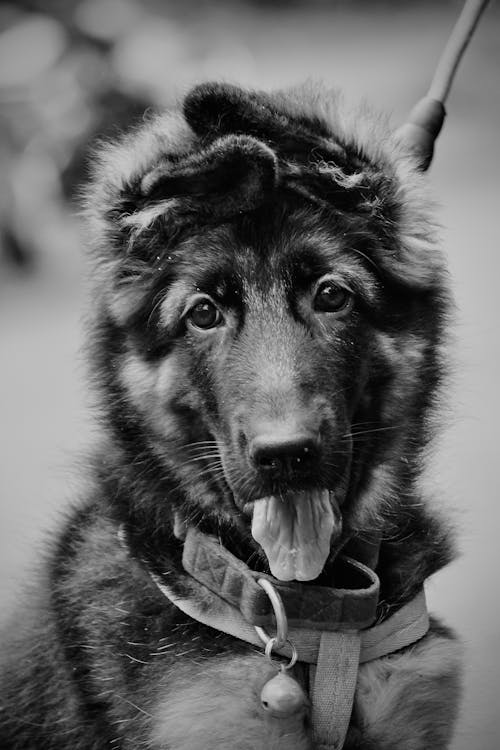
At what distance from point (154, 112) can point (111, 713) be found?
1941 mm

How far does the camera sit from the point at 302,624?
249 centimetres

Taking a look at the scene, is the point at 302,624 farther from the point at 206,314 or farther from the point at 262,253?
the point at 262,253

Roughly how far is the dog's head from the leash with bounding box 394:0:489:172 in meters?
0.39

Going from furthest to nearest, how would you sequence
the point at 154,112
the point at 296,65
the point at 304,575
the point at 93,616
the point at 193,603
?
the point at 296,65, the point at 154,112, the point at 93,616, the point at 193,603, the point at 304,575

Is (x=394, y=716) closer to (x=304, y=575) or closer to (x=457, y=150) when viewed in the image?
(x=304, y=575)

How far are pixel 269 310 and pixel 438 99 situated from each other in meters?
1.26

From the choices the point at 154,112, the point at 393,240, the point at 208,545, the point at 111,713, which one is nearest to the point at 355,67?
the point at 154,112

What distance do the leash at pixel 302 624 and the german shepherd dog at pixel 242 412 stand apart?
5 cm

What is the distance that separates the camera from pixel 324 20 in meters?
5.80

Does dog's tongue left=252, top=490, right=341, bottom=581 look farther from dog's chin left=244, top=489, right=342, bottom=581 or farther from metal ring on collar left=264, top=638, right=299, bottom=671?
metal ring on collar left=264, top=638, right=299, bottom=671

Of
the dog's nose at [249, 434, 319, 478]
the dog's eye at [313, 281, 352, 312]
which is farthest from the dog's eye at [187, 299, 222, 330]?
the dog's nose at [249, 434, 319, 478]

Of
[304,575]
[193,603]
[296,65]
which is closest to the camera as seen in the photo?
[304,575]

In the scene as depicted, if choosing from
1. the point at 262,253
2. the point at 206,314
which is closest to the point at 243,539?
the point at 206,314

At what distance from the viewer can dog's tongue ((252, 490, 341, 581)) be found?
241 cm
